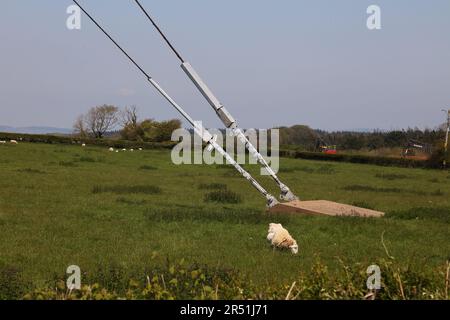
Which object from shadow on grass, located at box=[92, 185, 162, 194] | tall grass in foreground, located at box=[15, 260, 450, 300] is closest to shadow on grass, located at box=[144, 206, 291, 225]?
shadow on grass, located at box=[92, 185, 162, 194]

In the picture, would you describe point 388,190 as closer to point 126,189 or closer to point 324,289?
point 126,189

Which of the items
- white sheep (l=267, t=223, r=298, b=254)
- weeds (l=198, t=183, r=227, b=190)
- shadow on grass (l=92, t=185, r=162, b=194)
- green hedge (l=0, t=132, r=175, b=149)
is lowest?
white sheep (l=267, t=223, r=298, b=254)

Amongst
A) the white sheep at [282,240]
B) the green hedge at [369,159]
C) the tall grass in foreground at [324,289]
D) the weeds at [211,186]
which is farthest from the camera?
the green hedge at [369,159]

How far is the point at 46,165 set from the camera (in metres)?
27.2

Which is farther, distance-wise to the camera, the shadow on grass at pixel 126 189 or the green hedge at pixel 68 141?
the green hedge at pixel 68 141

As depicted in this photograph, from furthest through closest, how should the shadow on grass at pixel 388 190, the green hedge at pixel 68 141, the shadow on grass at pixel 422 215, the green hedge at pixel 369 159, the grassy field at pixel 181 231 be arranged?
the green hedge at pixel 68 141, the green hedge at pixel 369 159, the shadow on grass at pixel 388 190, the shadow on grass at pixel 422 215, the grassy field at pixel 181 231

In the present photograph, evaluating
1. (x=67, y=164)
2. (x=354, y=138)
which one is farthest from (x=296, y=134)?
(x=67, y=164)

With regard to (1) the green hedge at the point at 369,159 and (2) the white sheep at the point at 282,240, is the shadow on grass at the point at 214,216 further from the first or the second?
(1) the green hedge at the point at 369,159

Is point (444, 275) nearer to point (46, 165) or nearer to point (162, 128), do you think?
point (46, 165)

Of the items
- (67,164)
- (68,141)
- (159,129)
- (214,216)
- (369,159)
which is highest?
(159,129)

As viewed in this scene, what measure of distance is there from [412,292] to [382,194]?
17.6 meters

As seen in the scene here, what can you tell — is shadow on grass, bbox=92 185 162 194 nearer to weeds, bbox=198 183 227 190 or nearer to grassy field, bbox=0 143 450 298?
grassy field, bbox=0 143 450 298

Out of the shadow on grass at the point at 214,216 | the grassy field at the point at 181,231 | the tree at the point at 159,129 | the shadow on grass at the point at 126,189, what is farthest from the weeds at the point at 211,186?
the tree at the point at 159,129

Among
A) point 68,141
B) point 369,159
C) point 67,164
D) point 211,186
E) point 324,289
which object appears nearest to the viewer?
point 324,289
